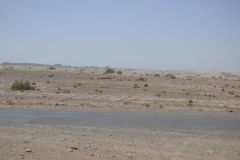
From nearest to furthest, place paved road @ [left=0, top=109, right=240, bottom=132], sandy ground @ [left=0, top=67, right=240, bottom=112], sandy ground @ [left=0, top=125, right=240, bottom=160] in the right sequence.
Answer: sandy ground @ [left=0, top=125, right=240, bottom=160], paved road @ [left=0, top=109, right=240, bottom=132], sandy ground @ [left=0, top=67, right=240, bottom=112]

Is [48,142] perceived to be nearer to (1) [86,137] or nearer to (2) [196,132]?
(1) [86,137]

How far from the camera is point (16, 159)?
8.21 m

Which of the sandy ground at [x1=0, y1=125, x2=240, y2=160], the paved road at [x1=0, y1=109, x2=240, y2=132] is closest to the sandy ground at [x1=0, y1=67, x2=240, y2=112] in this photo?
the paved road at [x1=0, y1=109, x2=240, y2=132]

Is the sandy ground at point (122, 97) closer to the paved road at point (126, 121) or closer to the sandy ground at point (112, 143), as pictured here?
the paved road at point (126, 121)

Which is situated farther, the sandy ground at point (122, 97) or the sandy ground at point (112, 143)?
the sandy ground at point (122, 97)

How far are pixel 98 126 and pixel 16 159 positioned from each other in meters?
6.38

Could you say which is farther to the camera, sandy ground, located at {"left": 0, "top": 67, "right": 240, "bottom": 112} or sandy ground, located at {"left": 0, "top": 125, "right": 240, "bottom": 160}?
sandy ground, located at {"left": 0, "top": 67, "right": 240, "bottom": 112}

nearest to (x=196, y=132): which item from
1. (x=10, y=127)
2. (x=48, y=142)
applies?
(x=48, y=142)

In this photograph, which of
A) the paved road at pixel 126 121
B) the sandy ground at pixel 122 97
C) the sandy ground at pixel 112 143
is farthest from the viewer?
the sandy ground at pixel 122 97

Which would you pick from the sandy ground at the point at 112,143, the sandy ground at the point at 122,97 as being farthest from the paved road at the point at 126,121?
the sandy ground at the point at 122,97

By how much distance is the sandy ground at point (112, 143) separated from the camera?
29.2 ft

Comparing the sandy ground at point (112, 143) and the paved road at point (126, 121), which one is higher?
the sandy ground at point (112, 143)

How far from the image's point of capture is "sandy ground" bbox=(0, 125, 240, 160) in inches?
351

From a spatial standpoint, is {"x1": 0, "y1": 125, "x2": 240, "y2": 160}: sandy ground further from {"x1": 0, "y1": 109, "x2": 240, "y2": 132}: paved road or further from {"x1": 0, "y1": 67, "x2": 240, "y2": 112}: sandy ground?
{"x1": 0, "y1": 67, "x2": 240, "y2": 112}: sandy ground
